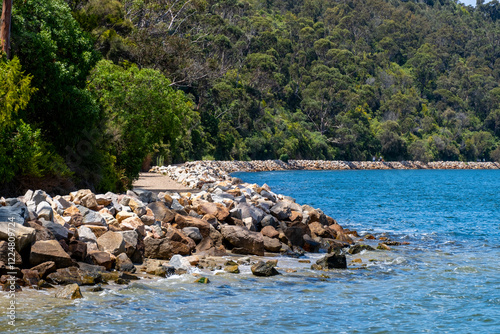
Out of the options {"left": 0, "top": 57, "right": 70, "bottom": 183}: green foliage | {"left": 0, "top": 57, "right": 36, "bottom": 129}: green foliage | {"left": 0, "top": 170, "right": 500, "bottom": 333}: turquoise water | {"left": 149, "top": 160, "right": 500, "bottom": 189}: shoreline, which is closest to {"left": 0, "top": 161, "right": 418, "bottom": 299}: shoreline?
{"left": 0, "top": 170, "right": 500, "bottom": 333}: turquoise water

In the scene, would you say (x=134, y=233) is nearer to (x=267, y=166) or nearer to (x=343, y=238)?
(x=343, y=238)

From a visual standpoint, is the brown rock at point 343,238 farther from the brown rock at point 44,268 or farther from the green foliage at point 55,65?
the brown rock at point 44,268

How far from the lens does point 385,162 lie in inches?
4801

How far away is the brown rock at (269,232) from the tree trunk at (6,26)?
33.1 ft

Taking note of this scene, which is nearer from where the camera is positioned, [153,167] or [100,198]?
[100,198]

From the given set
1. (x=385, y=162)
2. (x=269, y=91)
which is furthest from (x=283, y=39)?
(x=385, y=162)

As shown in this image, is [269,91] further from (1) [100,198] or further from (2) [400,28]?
(1) [100,198]

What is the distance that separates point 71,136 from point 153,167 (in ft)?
93.8

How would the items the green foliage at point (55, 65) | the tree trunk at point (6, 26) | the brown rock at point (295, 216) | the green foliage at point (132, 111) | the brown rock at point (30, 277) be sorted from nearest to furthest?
1. the brown rock at point (30, 277)
2. the tree trunk at point (6, 26)
3. the green foliage at point (55, 65)
4. the brown rock at point (295, 216)
5. the green foliage at point (132, 111)

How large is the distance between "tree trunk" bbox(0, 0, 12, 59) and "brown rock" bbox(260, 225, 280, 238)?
10.1 metres

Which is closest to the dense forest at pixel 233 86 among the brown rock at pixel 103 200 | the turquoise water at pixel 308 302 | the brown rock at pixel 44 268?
the brown rock at pixel 103 200

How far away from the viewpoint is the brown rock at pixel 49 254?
11.4 metres

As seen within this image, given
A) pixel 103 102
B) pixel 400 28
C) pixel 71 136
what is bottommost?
pixel 71 136

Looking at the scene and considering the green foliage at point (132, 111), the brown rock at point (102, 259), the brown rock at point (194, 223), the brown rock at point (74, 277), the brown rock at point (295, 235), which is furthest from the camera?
the green foliage at point (132, 111)
